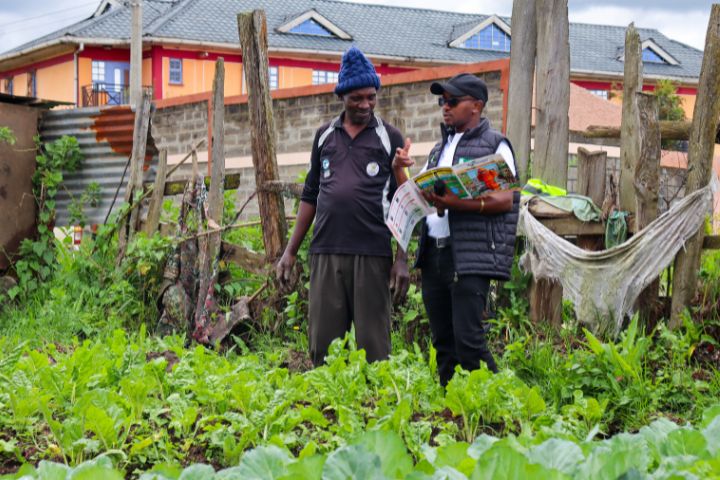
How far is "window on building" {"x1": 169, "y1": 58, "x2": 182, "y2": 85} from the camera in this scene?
31.2 meters

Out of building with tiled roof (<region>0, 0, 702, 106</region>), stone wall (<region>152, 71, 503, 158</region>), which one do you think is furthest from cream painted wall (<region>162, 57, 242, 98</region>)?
stone wall (<region>152, 71, 503, 158</region>)

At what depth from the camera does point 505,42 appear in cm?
3844

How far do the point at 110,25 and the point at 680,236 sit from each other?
29.5 meters

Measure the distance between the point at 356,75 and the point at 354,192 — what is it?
0.62 m

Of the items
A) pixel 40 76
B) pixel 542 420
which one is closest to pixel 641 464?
pixel 542 420

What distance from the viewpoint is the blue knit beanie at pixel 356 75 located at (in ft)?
17.6

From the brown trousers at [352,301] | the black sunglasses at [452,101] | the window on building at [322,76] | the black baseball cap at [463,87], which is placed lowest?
the brown trousers at [352,301]

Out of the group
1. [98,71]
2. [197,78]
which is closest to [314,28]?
[197,78]

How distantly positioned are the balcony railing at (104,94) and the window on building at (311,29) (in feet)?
19.3

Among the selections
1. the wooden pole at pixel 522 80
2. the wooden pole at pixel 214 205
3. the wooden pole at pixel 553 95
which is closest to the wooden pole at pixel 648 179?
the wooden pole at pixel 553 95

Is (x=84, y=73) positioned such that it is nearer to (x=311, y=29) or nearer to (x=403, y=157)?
(x=311, y=29)

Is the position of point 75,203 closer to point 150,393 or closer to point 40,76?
point 150,393

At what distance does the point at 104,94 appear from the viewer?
32781 mm

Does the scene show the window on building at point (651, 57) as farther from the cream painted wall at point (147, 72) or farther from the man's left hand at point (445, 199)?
the man's left hand at point (445, 199)
